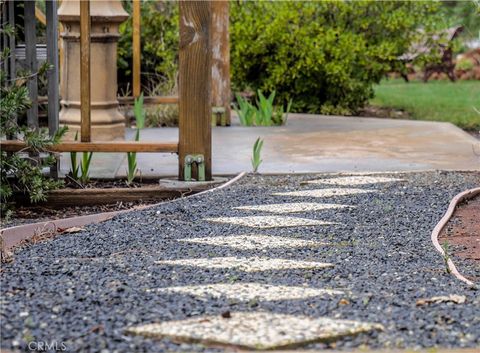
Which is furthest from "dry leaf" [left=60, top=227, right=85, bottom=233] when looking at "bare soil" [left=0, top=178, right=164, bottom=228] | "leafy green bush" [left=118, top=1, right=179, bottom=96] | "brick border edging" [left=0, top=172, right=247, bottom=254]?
"leafy green bush" [left=118, top=1, right=179, bottom=96]

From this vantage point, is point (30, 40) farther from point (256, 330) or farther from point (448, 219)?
point (256, 330)

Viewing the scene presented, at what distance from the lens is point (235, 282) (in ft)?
12.3

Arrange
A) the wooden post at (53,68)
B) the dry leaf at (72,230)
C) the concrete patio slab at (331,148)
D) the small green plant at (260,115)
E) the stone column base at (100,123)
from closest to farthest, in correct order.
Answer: the dry leaf at (72,230), the wooden post at (53,68), the concrete patio slab at (331,148), the stone column base at (100,123), the small green plant at (260,115)

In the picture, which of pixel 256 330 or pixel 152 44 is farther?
pixel 152 44

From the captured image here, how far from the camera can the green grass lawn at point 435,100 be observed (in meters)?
11.5

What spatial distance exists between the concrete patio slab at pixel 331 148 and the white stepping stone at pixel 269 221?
1.48 m

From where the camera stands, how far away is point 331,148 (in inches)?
314

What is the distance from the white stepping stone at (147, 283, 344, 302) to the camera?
3.49m

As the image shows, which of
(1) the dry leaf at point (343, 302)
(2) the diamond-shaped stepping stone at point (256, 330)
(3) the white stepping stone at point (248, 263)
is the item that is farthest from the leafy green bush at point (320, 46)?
(2) the diamond-shaped stepping stone at point (256, 330)

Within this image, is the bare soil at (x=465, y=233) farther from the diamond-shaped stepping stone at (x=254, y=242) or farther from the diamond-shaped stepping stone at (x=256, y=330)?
the diamond-shaped stepping stone at (x=256, y=330)

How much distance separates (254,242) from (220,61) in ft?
17.4

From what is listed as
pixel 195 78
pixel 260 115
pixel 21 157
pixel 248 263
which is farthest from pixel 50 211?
pixel 260 115

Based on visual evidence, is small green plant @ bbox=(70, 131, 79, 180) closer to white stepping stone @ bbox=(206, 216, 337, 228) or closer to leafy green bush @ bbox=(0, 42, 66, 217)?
leafy green bush @ bbox=(0, 42, 66, 217)

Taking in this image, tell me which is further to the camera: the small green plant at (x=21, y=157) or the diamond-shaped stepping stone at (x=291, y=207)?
the small green plant at (x=21, y=157)
